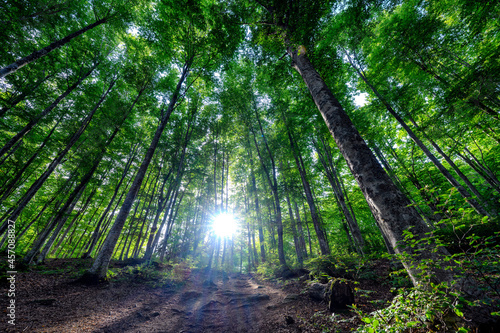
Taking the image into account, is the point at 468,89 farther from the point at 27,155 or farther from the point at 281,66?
the point at 27,155

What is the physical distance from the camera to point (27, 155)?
10875 mm

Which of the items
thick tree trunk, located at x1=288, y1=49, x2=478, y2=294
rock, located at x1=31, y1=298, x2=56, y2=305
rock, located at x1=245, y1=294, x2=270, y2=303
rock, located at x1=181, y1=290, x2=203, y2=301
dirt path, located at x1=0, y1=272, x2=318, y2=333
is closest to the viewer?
thick tree trunk, located at x1=288, y1=49, x2=478, y2=294

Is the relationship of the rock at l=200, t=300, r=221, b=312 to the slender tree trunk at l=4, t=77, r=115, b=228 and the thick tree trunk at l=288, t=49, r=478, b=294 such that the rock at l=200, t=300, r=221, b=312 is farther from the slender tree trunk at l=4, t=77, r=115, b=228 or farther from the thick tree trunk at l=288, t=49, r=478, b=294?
the slender tree trunk at l=4, t=77, r=115, b=228

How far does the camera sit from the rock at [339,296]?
4094mm

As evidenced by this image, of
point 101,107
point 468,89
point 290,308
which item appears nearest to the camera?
point 468,89

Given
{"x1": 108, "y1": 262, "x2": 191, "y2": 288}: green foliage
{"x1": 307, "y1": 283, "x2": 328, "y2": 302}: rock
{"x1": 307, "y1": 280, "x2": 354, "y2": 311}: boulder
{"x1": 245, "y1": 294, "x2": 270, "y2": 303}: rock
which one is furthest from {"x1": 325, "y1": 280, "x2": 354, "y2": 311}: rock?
{"x1": 108, "y1": 262, "x2": 191, "y2": 288}: green foliage

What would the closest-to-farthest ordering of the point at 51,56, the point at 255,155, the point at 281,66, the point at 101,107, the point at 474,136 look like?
the point at 281,66, the point at 51,56, the point at 474,136, the point at 101,107, the point at 255,155

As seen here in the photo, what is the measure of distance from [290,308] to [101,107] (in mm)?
16369

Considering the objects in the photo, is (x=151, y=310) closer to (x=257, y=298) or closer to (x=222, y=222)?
(x=257, y=298)

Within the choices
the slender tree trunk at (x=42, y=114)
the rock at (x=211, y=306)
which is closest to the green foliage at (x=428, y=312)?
the rock at (x=211, y=306)

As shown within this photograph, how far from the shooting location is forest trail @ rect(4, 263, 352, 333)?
12.7 ft

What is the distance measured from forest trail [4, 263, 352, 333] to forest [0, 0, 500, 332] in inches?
3.9

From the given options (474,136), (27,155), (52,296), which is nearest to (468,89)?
(474,136)

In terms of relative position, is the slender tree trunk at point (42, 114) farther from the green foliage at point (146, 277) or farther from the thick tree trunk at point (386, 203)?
the thick tree trunk at point (386, 203)
